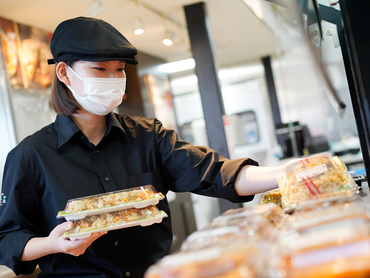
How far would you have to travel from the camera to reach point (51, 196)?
1448 mm

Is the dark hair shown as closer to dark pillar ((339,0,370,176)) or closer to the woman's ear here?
the woman's ear

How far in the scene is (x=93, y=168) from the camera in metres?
1.51

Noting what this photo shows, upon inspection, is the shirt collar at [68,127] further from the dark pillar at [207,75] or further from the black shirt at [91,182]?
the dark pillar at [207,75]

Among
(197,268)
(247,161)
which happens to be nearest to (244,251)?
(197,268)

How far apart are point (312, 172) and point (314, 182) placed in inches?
1.3

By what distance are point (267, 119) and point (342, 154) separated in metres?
3.42

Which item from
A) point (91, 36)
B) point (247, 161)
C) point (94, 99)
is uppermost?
point (91, 36)

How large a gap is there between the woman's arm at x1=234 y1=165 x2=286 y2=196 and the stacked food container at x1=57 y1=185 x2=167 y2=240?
0.34m

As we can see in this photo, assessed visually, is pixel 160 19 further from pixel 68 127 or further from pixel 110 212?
pixel 110 212

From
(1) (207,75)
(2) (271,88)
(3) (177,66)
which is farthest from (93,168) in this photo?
(2) (271,88)

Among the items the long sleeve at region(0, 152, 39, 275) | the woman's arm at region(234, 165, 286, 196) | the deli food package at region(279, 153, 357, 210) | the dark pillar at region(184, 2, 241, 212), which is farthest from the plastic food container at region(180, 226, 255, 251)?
the dark pillar at region(184, 2, 241, 212)

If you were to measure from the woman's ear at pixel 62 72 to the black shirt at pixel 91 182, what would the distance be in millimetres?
159

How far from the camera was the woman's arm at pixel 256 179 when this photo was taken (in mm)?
1303

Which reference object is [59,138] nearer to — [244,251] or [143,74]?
[244,251]
